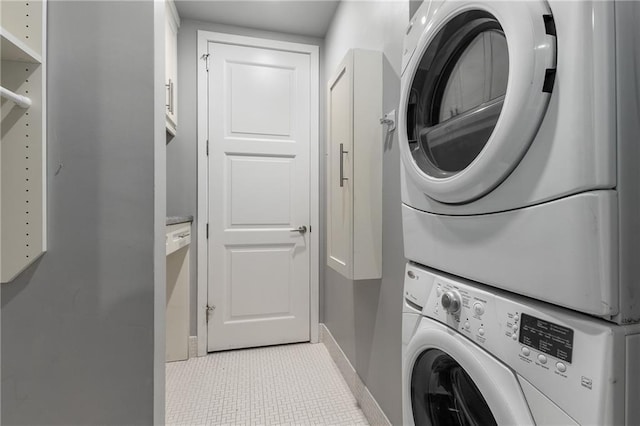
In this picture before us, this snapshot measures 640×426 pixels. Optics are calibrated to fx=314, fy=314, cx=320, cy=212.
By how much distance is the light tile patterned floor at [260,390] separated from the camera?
5.23ft

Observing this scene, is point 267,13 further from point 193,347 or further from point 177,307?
point 193,347

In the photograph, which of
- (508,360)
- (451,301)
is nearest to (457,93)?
(451,301)

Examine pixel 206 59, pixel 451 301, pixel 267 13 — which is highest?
pixel 267 13

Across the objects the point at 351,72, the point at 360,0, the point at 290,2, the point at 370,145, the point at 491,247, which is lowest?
the point at 491,247

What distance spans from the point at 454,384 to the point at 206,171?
6.65 ft

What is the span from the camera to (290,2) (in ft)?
6.77

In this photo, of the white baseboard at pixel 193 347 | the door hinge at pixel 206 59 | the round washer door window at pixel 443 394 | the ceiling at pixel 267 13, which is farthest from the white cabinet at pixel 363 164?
the white baseboard at pixel 193 347

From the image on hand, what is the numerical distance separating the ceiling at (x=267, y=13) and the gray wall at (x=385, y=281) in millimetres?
381

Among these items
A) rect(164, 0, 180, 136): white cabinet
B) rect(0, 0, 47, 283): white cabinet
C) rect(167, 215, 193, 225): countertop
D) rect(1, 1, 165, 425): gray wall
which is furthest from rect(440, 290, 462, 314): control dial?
rect(164, 0, 180, 136): white cabinet

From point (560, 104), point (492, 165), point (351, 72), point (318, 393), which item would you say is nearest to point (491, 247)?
point (492, 165)

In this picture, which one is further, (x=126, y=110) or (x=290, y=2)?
(x=290, y=2)

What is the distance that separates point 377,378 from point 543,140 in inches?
52.3

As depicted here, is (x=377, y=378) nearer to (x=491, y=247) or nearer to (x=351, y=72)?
(x=491, y=247)

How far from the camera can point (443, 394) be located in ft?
2.77
